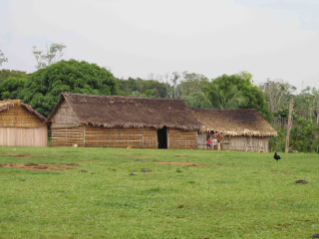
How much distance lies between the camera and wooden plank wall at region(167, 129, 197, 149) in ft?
101

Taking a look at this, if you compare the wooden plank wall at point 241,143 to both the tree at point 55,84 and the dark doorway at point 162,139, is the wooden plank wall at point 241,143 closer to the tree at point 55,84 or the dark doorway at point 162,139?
the dark doorway at point 162,139

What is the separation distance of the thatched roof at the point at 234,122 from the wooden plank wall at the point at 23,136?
43.4ft

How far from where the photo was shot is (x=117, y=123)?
2809 centimetres

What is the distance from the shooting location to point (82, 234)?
413 cm

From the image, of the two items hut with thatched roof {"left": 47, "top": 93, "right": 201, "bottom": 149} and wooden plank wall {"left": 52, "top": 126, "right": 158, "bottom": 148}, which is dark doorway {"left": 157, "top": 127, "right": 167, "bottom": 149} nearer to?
hut with thatched roof {"left": 47, "top": 93, "right": 201, "bottom": 149}

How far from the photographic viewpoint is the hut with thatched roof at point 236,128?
108 feet

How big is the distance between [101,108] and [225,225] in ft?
84.2

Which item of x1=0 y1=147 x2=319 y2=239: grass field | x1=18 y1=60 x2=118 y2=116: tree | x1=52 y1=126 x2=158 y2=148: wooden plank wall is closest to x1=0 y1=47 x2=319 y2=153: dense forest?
x1=18 y1=60 x2=118 y2=116: tree

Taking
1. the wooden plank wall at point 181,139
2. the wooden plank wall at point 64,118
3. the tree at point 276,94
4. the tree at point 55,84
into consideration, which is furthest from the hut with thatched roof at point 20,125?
the tree at point 276,94

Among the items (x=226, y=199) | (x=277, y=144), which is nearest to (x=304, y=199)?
(x=226, y=199)

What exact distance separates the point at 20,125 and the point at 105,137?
22.5ft

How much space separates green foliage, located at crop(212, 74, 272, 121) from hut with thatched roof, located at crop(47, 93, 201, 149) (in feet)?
46.5

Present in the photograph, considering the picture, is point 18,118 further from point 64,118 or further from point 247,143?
point 247,143

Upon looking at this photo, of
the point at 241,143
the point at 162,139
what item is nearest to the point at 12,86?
the point at 162,139
